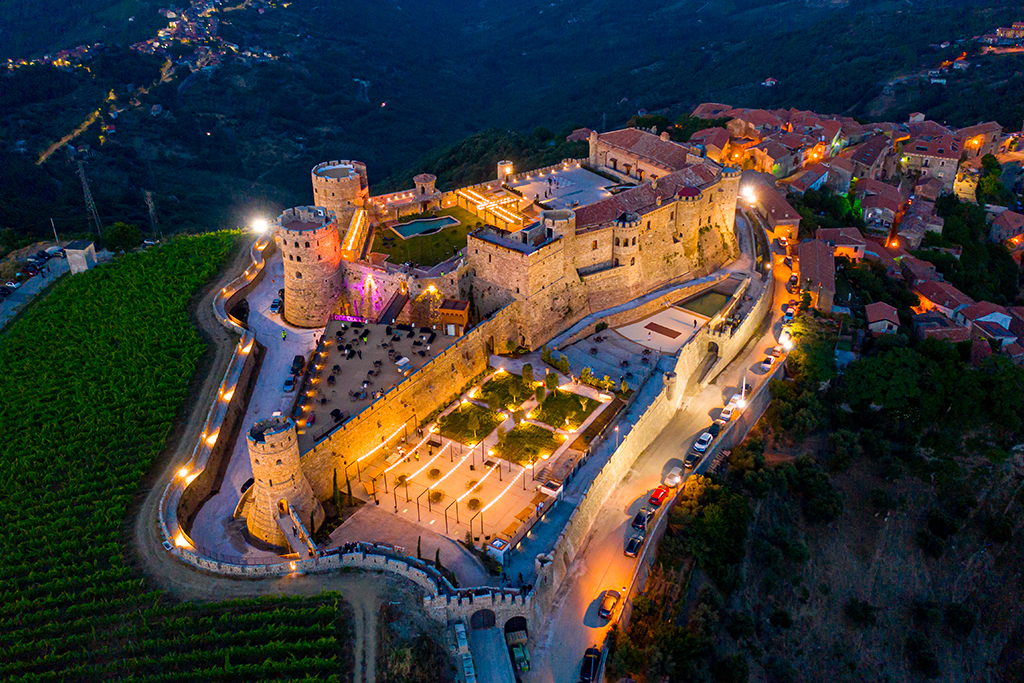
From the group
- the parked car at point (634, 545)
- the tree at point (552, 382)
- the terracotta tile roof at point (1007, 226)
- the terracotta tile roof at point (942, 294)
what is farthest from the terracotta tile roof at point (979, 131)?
the parked car at point (634, 545)

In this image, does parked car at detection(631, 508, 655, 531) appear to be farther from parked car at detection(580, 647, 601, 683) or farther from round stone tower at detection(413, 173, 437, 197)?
round stone tower at detection(413, 173, 437, 197)

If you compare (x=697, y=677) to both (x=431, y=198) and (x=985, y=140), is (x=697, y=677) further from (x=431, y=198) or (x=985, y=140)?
(x=985, y=140)

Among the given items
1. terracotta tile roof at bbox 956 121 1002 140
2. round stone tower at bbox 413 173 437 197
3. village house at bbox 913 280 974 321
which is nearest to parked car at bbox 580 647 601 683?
round stone tower at bbox 413 173 437 197

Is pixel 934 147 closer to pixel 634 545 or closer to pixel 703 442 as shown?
pixel 703 442

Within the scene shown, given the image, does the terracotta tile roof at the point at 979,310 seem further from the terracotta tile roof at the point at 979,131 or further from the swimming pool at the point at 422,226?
the swimming pool at the point at 422,226

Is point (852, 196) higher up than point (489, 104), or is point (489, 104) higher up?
point (852, 196)

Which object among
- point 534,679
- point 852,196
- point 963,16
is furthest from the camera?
point 963,16

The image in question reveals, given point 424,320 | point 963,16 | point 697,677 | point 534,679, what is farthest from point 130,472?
point 963,16

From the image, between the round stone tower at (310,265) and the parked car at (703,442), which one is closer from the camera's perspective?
the parked car at (703,442)
